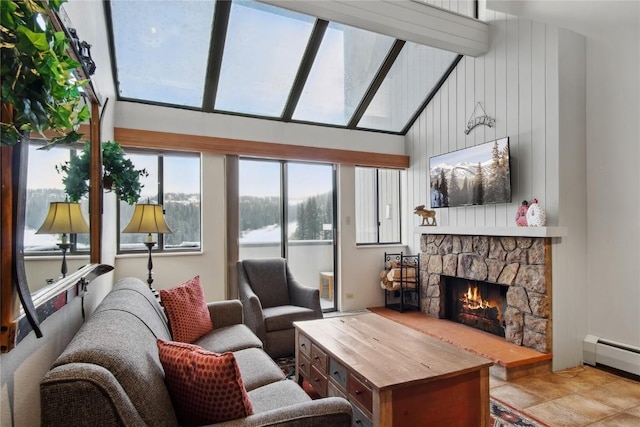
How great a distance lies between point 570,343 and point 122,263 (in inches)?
179

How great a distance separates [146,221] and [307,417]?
238 cm

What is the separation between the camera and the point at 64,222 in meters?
1.44

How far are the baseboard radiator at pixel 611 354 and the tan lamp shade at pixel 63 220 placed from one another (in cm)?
413

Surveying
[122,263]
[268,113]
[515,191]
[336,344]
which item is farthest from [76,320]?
[515,191]

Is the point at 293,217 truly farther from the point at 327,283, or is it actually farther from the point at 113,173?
the point at 113,173

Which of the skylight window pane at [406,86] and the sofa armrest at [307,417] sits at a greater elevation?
the skylight window pane at [406,86]

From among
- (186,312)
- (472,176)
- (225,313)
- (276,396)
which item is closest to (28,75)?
(276,396)

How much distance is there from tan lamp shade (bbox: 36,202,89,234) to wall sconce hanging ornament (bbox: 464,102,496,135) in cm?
386

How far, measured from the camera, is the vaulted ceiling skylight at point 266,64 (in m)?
3.39

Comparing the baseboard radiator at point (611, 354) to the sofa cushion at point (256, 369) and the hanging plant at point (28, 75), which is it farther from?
the hanging plant at point (28, 75)

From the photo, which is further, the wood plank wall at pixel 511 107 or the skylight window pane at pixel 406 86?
the skylight window pane at pixel 406 86

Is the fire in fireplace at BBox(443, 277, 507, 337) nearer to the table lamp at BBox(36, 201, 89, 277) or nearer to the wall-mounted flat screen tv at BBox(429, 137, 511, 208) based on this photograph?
the wall-mounted flat screen tv at BBox(429, 137, 511, 208)

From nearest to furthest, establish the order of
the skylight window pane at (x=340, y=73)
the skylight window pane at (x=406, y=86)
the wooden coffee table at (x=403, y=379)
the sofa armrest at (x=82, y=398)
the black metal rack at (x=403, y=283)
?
1. the sofa armrest at (x=82, y=398)
2. the wooden coffee table at (x=403, y=379)
3. the skylight window pane at (x=340, y=73)
4. the skylight window pane at (x=406, y=86)
5. the black metal rack at (x=403, y=283)

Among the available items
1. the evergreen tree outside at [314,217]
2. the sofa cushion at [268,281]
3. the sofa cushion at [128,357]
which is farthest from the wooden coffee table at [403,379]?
the evergreen tree outside at [314,217]
